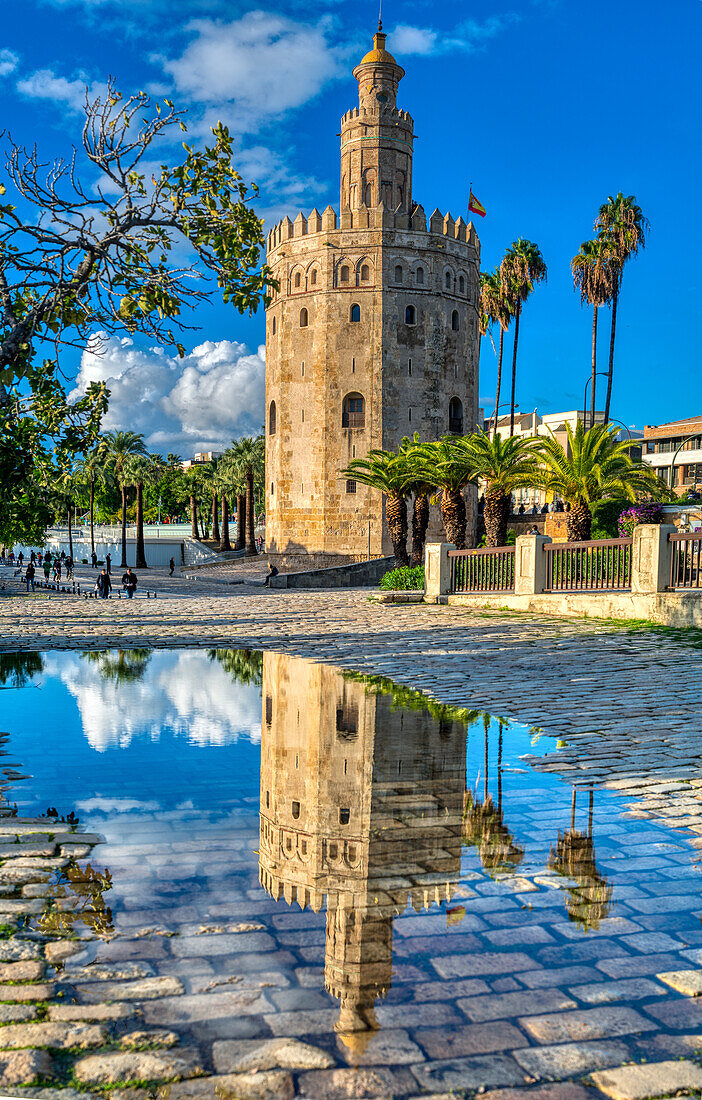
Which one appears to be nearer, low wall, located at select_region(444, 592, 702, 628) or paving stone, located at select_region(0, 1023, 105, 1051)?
paving stone, located at select_region(0, 1023, 105, 1051)

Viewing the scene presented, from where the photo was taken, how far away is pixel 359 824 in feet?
17.2

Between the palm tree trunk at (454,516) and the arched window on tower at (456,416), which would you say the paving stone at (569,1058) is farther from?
the arched window on tower at (456,416)

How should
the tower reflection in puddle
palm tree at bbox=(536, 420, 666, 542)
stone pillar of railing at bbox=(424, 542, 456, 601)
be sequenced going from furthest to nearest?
1. stone pillar of railing at bbox=(424, 542, 456, 601)
2. palm tree at bbox=(536, 420, 666, 542)
3. the tower reflection in puddle

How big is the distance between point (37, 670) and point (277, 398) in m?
36.0

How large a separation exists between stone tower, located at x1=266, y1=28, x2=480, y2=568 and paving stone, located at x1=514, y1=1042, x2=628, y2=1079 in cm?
4217

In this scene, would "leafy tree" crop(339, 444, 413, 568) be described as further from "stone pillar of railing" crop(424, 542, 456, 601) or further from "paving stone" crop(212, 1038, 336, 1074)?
"paving stone" crop(212, 1038, 336, 1074)

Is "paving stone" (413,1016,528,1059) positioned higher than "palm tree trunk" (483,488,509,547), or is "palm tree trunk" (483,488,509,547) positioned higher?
"palm tree trunk" (483,488,509,547)

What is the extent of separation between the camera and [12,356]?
7.56 metres

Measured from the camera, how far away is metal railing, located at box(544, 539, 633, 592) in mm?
18703

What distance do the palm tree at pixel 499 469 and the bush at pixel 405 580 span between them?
338 centimetres

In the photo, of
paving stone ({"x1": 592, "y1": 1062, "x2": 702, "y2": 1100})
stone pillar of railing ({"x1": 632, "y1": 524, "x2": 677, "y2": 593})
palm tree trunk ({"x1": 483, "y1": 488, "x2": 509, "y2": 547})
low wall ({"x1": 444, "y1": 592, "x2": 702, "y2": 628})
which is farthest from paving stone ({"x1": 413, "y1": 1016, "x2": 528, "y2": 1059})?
palm tree trunk ({"x1": 483, "y1": 488, "x2": 509, "y2": 547})

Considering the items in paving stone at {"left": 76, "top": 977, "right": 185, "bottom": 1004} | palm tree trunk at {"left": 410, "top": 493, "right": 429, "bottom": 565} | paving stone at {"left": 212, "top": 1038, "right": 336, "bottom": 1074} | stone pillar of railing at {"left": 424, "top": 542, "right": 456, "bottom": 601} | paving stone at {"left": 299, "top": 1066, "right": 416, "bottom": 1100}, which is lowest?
paving stone at {"left": 76, "top": 977, "right": 185, "bottom": 1004}

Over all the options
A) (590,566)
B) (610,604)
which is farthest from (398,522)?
(610,604)

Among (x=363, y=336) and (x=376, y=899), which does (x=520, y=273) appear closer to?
(x=363, y=336)
